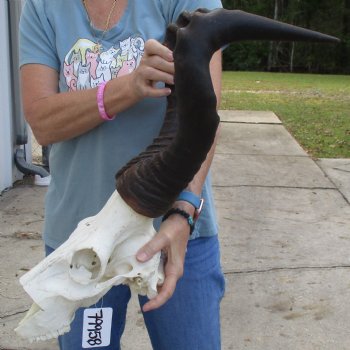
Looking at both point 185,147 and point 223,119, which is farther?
point 223,119

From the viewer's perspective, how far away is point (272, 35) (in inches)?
45.9

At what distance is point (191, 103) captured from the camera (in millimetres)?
1130

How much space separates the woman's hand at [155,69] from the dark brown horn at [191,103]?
83 mm

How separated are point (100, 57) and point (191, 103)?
606 mm

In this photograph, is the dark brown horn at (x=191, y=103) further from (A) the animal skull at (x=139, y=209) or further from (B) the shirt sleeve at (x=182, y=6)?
(B) the shirt sleeve at (x=182, y=6)

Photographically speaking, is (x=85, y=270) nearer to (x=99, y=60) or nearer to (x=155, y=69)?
(x=155, y=69)

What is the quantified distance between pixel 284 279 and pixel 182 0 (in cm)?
279

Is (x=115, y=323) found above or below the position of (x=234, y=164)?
above

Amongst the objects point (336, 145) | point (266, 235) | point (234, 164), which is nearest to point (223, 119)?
point (336, 145)

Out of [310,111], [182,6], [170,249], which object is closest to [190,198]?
[170,249]

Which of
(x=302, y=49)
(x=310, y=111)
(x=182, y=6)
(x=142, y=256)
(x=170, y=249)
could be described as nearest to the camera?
(x=142, y=256)

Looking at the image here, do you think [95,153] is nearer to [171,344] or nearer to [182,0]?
[182,0]

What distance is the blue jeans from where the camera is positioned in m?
1.74

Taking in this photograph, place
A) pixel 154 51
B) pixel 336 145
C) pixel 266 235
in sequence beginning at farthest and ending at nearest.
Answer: pixel 336 145, pixel 266 235, pixel 154 51
